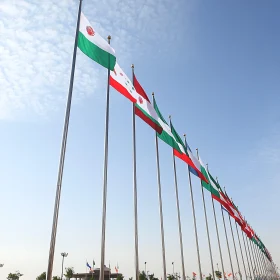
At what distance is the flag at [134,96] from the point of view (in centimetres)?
1434

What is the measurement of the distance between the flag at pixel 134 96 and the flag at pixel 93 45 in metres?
1.05

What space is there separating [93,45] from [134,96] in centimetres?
396

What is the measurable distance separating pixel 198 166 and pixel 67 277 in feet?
316

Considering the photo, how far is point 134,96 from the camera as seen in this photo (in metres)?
15.5

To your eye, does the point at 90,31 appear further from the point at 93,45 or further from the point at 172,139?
the point at 172,139

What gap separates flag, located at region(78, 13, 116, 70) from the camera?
1216 cm

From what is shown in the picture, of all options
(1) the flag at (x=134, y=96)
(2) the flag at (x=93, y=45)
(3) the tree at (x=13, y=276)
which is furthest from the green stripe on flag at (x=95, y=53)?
(3) the tree at (x=13, y=276)

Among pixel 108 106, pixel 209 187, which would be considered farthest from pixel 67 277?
pixel 108 106

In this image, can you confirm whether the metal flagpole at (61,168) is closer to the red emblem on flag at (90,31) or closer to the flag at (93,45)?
the flag at (93,45)

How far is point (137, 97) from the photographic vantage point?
631 inches

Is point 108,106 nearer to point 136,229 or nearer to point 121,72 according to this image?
point 121,72

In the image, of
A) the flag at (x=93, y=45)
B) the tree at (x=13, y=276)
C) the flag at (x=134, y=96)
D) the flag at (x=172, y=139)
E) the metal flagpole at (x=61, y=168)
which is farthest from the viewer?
the tree at (x=13, y=276)

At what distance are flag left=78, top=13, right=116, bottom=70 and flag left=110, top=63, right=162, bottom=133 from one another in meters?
1.05

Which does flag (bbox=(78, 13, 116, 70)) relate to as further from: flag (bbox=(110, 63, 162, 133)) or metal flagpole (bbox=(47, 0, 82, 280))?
flag (bbox=(110, 63, 162, 133))
